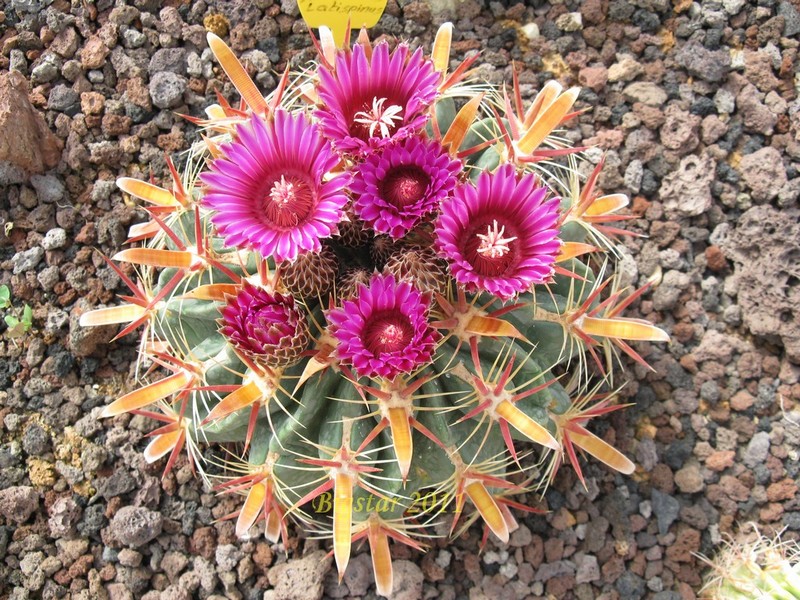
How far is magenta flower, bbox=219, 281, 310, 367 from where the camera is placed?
4.53ft

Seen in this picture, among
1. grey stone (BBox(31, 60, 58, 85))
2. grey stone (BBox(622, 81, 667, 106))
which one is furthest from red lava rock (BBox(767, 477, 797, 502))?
grey stone (BBox(31, 60, 58, 85))

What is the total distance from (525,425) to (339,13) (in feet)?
4.47

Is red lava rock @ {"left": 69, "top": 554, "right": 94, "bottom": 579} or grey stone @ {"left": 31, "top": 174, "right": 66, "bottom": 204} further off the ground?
grey stone @ {"left": 31, "top": 174, "right": 66, "bottom": 204}

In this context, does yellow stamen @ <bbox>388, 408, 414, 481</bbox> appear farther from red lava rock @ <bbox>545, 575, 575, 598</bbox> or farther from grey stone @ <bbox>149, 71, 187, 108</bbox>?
grey stone @ <bbox>149, 71, 187, 108</bbox>

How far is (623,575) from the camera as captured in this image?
2.18m

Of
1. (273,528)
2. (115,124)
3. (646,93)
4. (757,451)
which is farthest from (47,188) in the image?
(757,451)

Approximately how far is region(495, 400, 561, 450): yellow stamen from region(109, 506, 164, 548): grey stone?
3.75 feet

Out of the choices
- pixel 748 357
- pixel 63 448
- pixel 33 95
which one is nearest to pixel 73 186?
pixel 33 95

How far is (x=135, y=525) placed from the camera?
2.10 meters

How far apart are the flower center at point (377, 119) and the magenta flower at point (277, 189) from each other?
0.08 m

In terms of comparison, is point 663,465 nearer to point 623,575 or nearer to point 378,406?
point 623,575

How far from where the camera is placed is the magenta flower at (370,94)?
1371 mm

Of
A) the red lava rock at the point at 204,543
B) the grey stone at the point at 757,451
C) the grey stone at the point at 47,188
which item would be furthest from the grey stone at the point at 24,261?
the grey stone at the point at 757,451

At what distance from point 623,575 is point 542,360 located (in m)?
0.84
